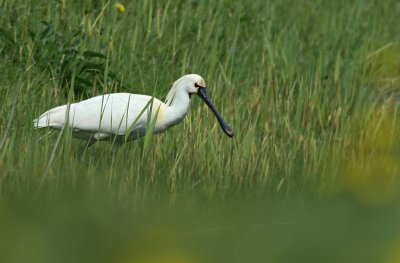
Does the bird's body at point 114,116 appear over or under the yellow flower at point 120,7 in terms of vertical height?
under

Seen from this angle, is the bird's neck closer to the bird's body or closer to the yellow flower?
the bird's body

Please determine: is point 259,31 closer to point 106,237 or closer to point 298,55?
point 298,55

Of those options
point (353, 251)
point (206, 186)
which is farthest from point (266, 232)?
point (206, 186)

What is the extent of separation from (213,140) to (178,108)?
0.53 meters

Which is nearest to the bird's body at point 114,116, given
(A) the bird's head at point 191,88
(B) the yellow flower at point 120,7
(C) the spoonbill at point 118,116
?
(C) the spoonbill at point 118,116

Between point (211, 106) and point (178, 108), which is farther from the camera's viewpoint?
point (211, 106)

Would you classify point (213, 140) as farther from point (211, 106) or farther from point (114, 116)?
point (211, 106)

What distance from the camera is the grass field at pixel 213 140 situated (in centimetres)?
175

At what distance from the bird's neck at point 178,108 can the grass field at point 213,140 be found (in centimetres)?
7

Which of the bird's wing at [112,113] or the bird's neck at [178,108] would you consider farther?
the bird's neck at [178,108]

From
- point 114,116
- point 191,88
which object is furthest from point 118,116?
point 191,88

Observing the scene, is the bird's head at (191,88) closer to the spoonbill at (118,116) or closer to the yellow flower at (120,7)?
the spoonbill at (118,116)

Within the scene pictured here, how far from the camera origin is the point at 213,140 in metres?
4.75

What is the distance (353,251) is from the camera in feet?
5.73
